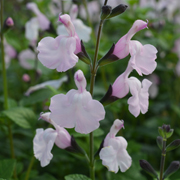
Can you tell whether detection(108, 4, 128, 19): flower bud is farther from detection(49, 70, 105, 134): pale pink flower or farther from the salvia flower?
detection(49, 70, 105, 134): pale pink flower

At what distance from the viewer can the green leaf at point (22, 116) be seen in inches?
51.3

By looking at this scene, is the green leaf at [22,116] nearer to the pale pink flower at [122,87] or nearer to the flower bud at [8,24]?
the flower bud at [8,24]

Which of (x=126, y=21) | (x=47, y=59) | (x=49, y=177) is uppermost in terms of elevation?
(x=47, y=59)

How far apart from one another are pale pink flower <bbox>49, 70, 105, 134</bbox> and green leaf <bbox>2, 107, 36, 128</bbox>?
0.48m

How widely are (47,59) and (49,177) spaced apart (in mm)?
677

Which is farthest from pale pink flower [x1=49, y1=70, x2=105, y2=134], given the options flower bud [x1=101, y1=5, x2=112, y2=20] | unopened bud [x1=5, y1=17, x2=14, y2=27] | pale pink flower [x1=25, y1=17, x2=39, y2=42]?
pale pink flower [x1=25, y1=17, x2=39, y2=42]

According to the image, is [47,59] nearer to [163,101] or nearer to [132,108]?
[132,108]

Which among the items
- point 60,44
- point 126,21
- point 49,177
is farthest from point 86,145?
point 126,21

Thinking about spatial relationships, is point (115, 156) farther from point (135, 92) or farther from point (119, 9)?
point (119, 9)

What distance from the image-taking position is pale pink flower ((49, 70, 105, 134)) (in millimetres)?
852

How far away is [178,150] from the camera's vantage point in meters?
1.92

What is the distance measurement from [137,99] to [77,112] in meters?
0.20

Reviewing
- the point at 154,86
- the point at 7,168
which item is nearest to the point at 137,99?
the point at 7,168

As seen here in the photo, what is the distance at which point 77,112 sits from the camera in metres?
0.86
